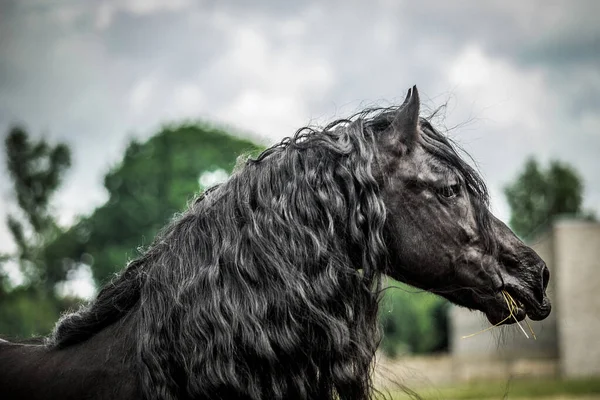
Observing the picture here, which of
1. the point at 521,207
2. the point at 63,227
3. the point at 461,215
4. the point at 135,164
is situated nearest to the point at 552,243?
the point at 135,164

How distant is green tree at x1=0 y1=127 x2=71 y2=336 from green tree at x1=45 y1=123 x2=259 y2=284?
4.38 feet

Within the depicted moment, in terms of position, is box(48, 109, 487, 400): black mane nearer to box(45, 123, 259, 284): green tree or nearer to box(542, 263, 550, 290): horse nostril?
box(542, 263, 550, 290): horse nostril

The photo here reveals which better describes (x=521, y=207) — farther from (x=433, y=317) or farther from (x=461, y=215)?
(x=461, y=215)

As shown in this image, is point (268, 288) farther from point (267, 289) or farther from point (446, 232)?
point (446, 232)

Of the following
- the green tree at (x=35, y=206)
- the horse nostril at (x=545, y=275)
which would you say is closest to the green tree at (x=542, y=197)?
the green tree at (x=35, y=206)

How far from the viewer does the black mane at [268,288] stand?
3328mm

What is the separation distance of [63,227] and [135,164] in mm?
7210

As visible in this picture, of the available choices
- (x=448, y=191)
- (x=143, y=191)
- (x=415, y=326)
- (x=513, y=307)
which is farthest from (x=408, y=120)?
(x=415, y=326)

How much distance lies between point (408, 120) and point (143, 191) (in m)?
40.1

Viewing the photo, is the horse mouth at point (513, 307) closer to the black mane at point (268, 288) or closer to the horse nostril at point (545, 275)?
the horse nostril at point (545, 275)

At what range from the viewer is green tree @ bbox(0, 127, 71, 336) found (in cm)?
4119

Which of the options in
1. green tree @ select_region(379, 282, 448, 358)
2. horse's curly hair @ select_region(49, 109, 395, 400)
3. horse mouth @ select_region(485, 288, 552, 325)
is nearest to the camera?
horse's curly hair @ select_region(49, 109, 395, 400)

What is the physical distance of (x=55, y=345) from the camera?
3740mm

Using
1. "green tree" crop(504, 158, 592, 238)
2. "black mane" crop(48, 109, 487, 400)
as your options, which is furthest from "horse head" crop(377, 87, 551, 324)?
"green tree" crop(504, 158, 592, 238)
